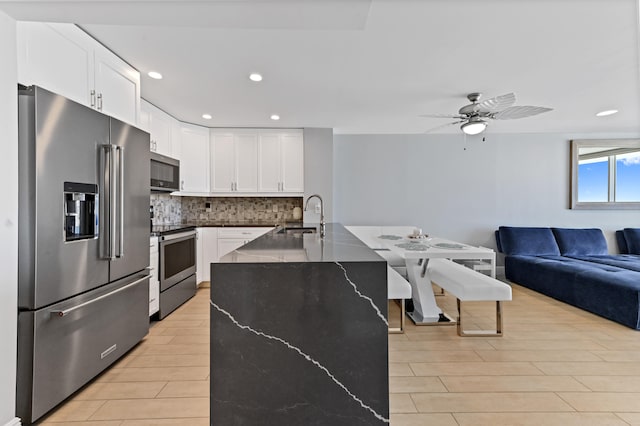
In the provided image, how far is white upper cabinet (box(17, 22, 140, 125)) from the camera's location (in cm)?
173

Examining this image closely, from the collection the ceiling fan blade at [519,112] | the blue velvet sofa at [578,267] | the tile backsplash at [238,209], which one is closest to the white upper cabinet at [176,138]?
the tile backsplash at [238,209]

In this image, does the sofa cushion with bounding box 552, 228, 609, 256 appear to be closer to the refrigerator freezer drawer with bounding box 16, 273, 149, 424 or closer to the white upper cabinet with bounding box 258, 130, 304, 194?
the white upper cabinet with bounding box 258, 130, 304, 194

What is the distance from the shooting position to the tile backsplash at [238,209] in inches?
199

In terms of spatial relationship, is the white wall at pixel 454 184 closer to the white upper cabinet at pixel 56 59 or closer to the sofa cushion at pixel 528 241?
the sofa cushion at pixel 528 241

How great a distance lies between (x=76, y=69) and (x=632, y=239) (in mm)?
7025

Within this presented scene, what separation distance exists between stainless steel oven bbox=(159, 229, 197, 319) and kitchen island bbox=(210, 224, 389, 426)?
241 centimetres

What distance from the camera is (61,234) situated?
1.74m

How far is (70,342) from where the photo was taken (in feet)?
5.95

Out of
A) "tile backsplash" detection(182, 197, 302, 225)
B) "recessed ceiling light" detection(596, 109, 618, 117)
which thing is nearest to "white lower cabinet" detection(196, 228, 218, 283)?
"tile backsplash" detection(182, 197, 302, 225)

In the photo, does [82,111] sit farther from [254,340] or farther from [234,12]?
[254,340]

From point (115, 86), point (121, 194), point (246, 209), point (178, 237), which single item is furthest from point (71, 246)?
point (246, 209)

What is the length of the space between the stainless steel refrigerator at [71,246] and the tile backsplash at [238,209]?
2.68 m

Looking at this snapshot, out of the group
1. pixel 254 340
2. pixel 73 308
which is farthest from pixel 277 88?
pixel 254 340

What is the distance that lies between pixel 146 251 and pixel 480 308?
3.42 metres
